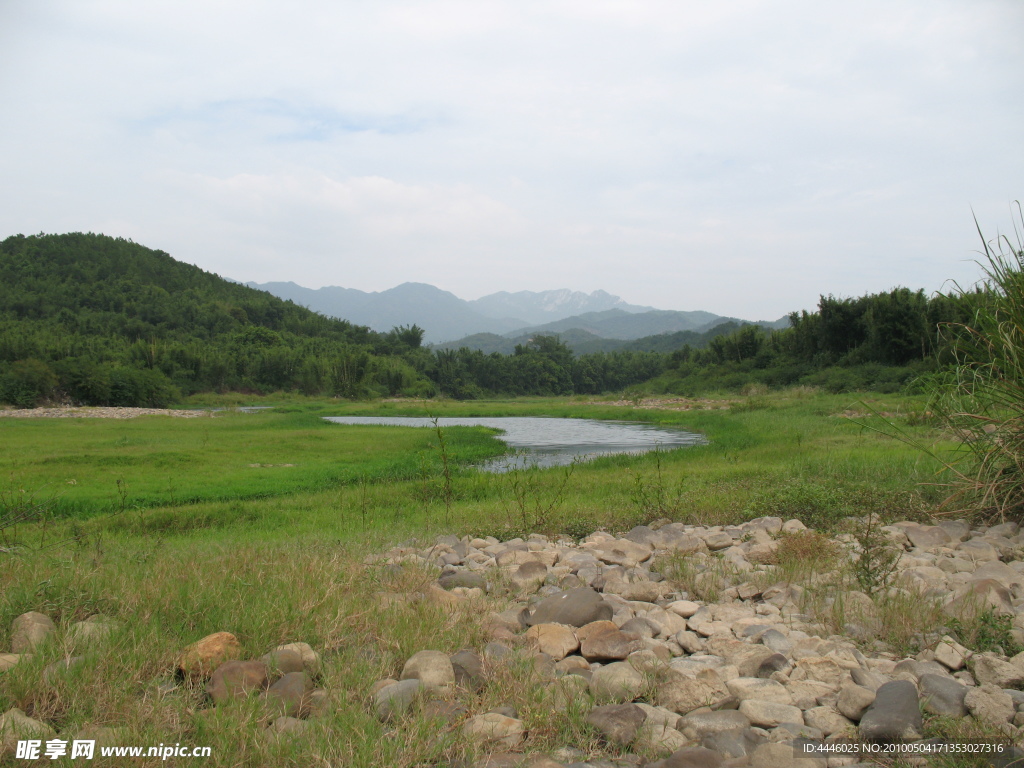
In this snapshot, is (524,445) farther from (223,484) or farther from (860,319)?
(860,319)

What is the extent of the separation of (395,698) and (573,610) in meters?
1.61

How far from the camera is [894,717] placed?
8.79ft

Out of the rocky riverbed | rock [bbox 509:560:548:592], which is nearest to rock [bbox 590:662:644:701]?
the rocky riverbed

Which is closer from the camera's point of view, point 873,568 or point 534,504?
point 873,568

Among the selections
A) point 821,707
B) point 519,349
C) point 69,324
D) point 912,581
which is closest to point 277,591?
point 821,707

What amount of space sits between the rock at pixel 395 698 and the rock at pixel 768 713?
1.60 meters

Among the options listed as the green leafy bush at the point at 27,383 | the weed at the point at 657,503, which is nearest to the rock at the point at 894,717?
the weed at the point at 657,503

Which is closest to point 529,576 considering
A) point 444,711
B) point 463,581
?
point 463,581

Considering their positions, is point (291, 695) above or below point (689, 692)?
above

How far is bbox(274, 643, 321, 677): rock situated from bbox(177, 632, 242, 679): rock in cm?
24

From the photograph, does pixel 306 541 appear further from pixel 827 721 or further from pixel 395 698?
pixel 827 721

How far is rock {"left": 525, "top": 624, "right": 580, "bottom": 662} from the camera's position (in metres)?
3.70

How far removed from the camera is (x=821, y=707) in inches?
114

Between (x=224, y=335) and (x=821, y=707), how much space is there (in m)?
99.5
